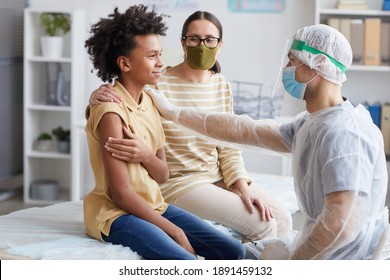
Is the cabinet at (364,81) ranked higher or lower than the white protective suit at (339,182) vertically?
higher

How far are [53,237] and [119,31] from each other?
1.77 feet

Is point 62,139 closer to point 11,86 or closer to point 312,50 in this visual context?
point 11,86

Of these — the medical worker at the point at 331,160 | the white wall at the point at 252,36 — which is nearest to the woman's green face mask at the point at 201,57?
the medical worker at the point at 331,160

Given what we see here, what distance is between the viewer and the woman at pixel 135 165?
1802mm

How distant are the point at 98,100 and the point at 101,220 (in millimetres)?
285

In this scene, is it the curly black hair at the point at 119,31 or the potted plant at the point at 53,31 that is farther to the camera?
the potted plant at the point at 53,31

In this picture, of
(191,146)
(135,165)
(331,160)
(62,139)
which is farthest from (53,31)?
(331,160)

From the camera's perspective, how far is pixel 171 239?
5.86 ft

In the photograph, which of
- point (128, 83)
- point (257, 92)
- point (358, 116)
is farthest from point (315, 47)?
point (257, 92)

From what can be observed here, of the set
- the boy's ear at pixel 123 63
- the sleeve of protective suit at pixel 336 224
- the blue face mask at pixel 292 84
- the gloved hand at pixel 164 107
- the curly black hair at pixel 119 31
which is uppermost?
the curly black hair at pixel 119 31

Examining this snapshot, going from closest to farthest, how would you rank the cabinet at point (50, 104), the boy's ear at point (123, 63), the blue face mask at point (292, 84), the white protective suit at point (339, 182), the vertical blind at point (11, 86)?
the white protective suit at point (339, 182), the blue face mask at point (292, 84), the boy's ear at point (123, 63), the cabinet at point (50, 104), the vertical blind at point (11, 86)

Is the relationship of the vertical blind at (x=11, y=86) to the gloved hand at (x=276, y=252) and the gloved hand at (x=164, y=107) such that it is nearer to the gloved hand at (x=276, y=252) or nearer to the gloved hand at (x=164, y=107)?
the gloved hand at (x=164, y=107)

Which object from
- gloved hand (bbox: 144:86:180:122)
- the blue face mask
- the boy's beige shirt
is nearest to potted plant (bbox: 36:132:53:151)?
gloved hand (bbox: 144:86:180:122)

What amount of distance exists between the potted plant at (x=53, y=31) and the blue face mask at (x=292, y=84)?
2471 mm
